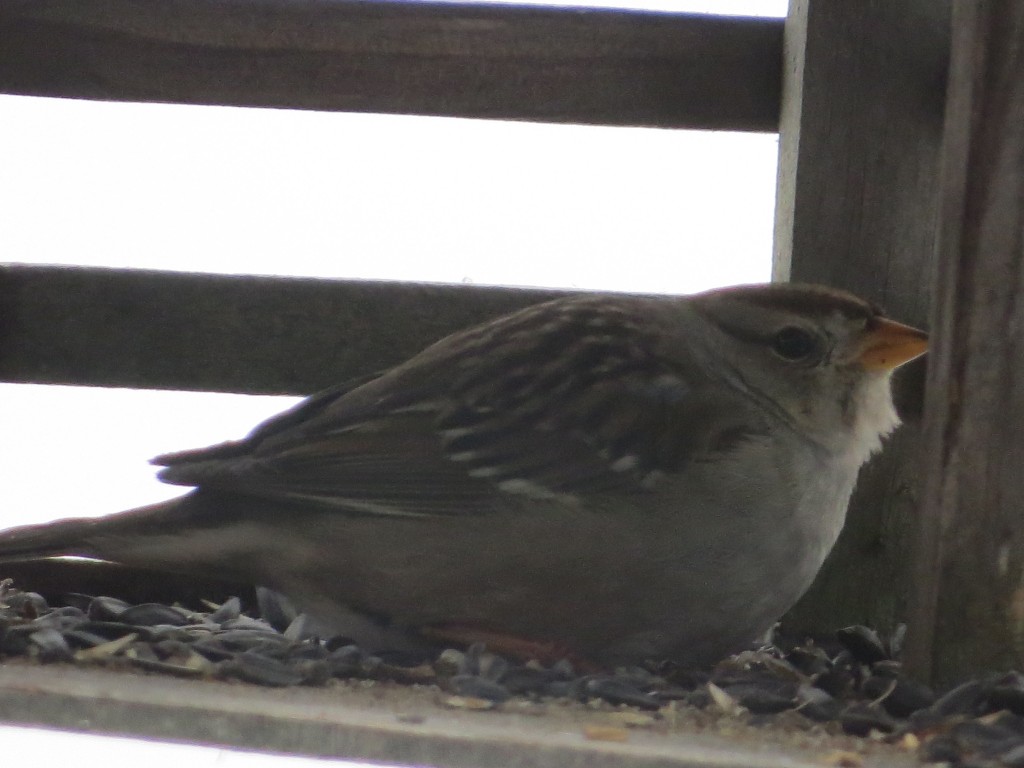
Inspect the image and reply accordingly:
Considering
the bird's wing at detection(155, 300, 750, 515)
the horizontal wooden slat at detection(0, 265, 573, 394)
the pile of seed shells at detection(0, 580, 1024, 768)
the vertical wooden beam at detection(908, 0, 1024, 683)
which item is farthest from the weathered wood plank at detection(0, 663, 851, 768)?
the horizontal wooden slat at detection(0, 265, 573, 394)

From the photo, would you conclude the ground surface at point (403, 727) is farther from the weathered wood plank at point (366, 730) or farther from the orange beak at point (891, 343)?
the orange beak at point (891, 343)

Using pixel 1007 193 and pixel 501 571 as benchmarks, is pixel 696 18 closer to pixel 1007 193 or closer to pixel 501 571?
pixel 1007 193

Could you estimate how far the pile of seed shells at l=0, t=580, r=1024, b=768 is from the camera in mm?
2094

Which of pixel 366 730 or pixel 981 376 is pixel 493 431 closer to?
pixel 981 376

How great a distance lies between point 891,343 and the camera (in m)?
2.76

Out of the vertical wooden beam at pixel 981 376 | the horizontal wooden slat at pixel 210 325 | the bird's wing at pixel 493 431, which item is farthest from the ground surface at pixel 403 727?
the horizontal wooden slat at pixel 210 325

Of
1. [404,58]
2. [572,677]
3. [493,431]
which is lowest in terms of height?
[572,677]

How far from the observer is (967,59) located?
7.70ft

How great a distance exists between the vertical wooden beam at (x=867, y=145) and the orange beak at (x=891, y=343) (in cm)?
20

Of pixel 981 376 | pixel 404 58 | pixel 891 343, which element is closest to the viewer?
pixel 981 376

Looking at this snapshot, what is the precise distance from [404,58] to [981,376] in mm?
1313

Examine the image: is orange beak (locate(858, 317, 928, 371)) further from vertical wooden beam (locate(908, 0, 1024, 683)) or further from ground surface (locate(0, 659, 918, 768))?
ground surface (locate(0, 659, 918, 768))

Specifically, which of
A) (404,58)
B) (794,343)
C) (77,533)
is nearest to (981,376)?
(794,343)

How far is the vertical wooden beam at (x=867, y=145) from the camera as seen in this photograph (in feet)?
9.55
